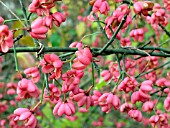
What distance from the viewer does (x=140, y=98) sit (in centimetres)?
164

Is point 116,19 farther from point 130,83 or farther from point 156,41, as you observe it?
point 156,41

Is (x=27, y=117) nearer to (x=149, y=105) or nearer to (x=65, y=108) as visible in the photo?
(x=65, y=108)

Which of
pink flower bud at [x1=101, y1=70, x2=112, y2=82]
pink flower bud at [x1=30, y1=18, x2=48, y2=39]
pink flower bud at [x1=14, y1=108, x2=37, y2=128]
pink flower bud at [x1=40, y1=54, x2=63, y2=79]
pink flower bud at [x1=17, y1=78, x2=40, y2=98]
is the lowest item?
pink flower bud at [x1=101, y1=70, x2=112, y2=82]

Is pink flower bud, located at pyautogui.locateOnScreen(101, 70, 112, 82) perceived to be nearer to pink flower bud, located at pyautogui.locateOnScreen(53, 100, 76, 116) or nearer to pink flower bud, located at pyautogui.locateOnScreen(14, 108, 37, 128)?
pink flower bud, located at pyautogui.locateOnScreen(53, 100, 76, 116)

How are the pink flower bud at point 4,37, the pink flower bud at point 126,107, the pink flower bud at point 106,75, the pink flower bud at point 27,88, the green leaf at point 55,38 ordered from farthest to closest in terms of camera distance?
the green leaf at point 55,38 → the pink flower bud at point 106,75 → the pink flower bud at point 126,107 → the pink flower bud at point 27,88 → the pink flower bud at point 4,37

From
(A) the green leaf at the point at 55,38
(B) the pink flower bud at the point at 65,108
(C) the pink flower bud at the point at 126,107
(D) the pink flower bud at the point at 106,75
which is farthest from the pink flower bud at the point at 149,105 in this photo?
(A) the green leaf at the point at 55,38

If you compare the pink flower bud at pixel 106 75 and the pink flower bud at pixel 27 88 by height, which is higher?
the pink flower bud at pixel 27 88

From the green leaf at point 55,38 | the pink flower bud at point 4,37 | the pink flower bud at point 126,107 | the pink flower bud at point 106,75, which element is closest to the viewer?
the pink flower bud at point 4,37

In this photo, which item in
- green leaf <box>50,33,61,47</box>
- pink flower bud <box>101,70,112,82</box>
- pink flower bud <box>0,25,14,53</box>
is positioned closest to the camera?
pink flower bud <box>0,25,14,53</box>

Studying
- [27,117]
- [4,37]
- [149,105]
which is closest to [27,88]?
[27,117]

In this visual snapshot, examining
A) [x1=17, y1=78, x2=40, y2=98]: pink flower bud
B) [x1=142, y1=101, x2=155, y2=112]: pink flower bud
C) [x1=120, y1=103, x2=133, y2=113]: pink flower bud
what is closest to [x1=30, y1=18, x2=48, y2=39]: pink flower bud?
[x1=17, y1=78, x2=40, y2=98]: pink flower bud

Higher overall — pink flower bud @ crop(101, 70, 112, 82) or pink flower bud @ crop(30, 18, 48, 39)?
pink flower bud @ crop(30, 18, 48, 39)

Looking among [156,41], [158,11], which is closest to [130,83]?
[158,11]

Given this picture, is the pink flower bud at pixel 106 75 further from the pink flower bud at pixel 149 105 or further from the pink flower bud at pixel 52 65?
the pink flower bud at pixel 52 65
